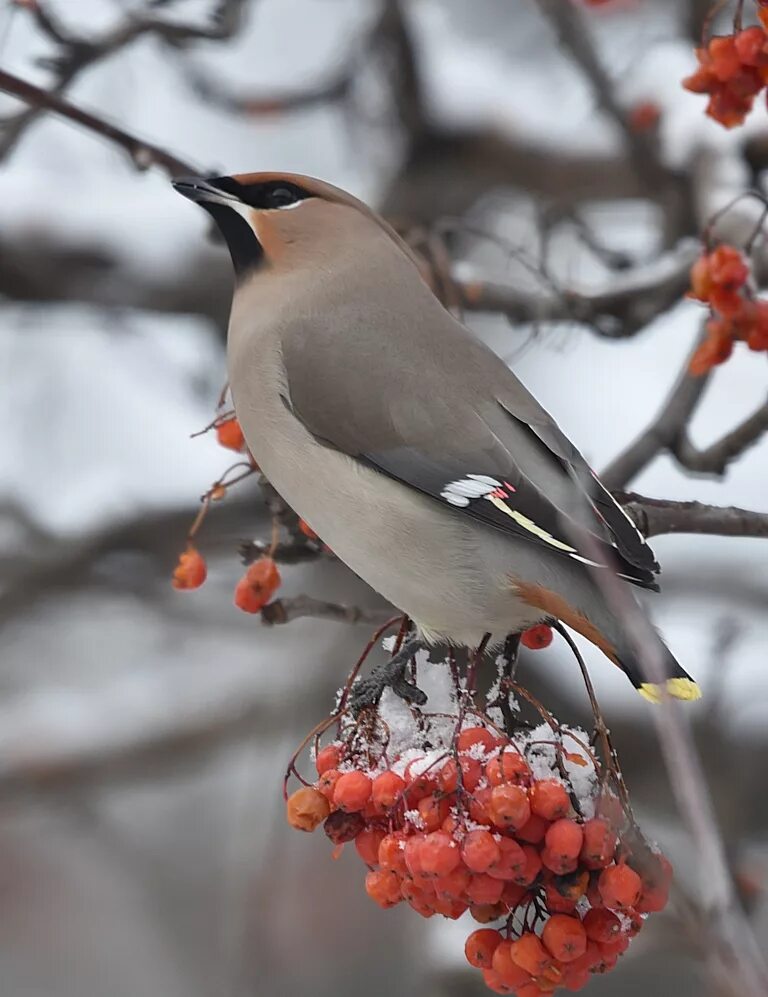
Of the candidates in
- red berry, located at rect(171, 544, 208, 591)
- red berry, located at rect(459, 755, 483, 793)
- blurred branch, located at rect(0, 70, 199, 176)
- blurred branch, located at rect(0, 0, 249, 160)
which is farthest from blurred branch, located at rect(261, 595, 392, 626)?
blurred branch, located at rect(0, 0, 249, 160)

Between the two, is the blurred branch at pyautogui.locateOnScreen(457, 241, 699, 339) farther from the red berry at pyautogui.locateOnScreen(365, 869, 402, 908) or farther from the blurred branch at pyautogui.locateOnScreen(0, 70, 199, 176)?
the red berry at pyautogui.locateOnScreen(365, 869, 402, 908)

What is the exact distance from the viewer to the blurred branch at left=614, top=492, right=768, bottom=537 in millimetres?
2123

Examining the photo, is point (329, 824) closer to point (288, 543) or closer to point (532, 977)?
point (532, 977)

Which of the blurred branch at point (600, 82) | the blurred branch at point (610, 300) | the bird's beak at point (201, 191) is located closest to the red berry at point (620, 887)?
the bird's beak at point (201, 191)

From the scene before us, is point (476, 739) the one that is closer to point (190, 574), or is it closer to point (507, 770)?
point (507, 770)

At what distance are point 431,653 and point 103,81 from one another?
302cm

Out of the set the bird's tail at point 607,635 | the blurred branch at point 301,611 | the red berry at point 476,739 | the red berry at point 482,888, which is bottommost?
the blurred branch at point 301,611

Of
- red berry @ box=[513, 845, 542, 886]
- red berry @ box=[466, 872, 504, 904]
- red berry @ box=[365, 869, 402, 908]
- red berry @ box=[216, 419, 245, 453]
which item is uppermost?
red berry @ box=[513, 845, 542, 886]

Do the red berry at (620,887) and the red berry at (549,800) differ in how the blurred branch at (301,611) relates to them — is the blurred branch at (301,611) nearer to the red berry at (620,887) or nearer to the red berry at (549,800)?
the red berry at (549,800)

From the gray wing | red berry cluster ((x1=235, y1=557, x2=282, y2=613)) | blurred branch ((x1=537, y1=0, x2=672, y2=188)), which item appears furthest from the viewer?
blurred branch ((x1=537, y1=0, x2=672, y2=188))

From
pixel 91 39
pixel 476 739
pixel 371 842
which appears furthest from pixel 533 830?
pixel 91 39

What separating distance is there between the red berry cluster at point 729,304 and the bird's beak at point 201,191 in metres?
0.90

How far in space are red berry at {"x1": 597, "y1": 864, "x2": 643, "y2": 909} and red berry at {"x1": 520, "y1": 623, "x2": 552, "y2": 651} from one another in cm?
58

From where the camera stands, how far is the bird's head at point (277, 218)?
104 inches
